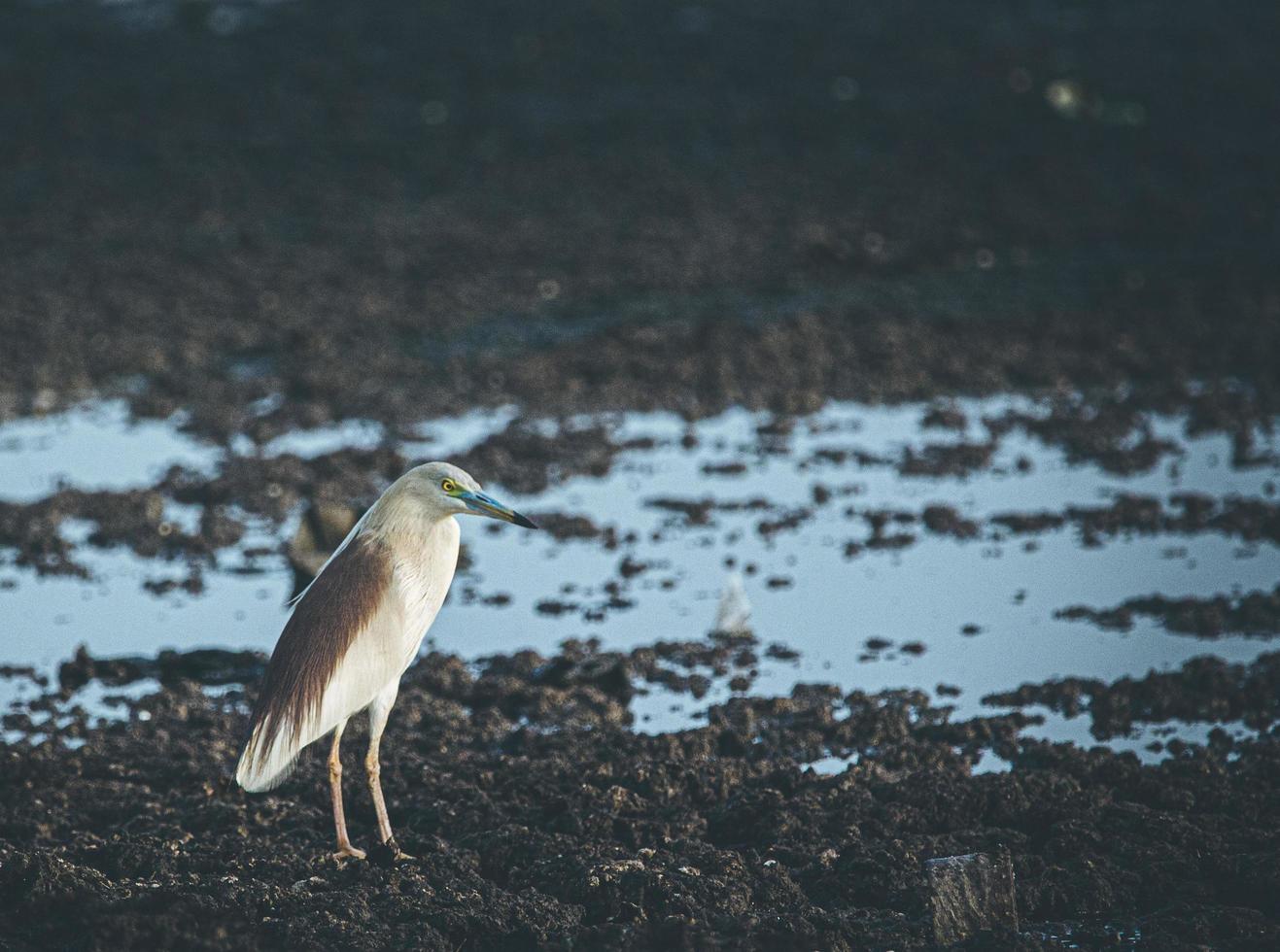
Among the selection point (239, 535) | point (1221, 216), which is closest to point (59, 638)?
point (239, 535)

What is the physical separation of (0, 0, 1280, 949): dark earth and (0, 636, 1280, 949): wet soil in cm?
2

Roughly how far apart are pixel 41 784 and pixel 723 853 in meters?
2.89

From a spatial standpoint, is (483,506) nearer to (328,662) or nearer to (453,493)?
(453,493)

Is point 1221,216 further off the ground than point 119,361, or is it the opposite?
point 1221,216

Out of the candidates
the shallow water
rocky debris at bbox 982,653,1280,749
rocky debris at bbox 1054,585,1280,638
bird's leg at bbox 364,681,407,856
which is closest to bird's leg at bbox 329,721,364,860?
bird's leg at bbox 364,681,407,856

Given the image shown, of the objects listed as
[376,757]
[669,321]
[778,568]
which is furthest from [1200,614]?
[669,321]

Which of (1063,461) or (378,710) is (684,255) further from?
(378,710)

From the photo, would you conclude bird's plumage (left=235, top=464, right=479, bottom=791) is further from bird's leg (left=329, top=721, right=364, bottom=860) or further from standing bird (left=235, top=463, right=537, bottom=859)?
bird's leg (left=329, top=721, right=364, bottom=860)

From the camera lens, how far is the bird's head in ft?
19.1

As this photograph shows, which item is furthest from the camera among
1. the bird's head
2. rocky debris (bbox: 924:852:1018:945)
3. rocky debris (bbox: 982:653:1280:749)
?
rocky debris (bbox: 982:653:1280:749)

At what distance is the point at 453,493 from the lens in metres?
5.85

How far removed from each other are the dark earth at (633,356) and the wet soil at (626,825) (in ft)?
0.07

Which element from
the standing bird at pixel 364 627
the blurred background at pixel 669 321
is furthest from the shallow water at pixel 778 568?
the standing bird at pixel 364 627

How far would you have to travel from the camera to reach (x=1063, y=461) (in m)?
10.6
